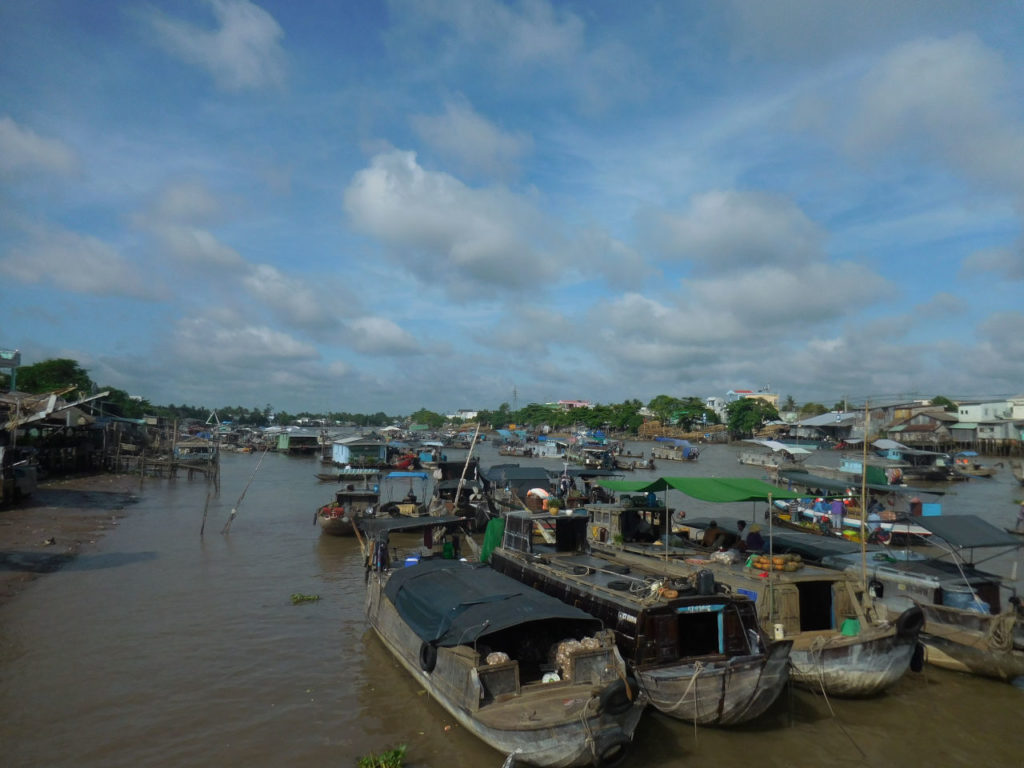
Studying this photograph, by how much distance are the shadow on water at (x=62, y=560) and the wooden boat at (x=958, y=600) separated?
68.6ft

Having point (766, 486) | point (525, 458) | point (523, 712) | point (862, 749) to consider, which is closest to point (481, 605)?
point (523, 712)

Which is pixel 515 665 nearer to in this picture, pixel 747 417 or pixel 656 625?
pixel 656 625

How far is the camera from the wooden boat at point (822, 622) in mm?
10402

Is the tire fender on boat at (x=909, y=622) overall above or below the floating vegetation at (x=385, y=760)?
above

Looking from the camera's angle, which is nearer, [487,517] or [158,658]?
[158,658]

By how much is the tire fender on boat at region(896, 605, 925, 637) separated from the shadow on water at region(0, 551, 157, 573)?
21.1 meters

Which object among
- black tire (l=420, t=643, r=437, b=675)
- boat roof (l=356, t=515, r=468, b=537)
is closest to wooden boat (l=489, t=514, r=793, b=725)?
black tire (l=420, t=643, r=437, b=675)

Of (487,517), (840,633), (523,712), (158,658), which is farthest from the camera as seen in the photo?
(487,517)

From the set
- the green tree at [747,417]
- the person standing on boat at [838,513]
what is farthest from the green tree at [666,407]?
the person standing on boat at [838,513]

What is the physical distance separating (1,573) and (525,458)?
206 ft

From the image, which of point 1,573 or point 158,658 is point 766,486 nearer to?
point 158,658

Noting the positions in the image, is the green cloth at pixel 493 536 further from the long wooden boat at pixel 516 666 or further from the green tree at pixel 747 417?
the green tree at pixel 747 417

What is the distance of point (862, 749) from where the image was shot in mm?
9734

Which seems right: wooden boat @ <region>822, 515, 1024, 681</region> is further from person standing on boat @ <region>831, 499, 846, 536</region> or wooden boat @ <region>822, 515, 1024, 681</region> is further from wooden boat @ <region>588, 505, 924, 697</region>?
person standing on boat @ <region>831, 499, 846, 536</region>
